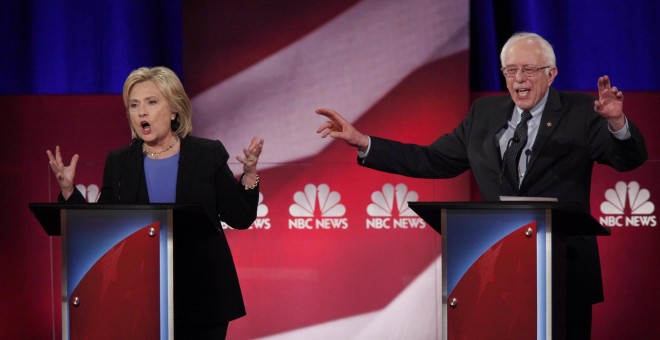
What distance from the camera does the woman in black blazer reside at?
2.74 m

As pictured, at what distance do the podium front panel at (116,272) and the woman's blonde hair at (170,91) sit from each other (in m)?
0.63

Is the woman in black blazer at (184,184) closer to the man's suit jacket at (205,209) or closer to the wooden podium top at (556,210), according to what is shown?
the man's suit jacket at (205,209)

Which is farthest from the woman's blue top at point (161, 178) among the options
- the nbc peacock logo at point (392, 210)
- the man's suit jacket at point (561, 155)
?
the nbc peacock logo at point (392, 210)

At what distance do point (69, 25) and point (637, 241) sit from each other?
11.0 ft

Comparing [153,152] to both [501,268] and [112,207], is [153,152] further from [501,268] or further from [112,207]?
[501,268]

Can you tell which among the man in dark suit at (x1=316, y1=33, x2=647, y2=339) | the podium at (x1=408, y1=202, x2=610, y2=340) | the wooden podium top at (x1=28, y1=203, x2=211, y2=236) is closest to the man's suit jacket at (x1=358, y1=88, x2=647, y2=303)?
the man in dark suit at (x1=316, y1=33, x2=647, y2=339)

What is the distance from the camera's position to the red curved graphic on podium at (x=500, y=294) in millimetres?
2363

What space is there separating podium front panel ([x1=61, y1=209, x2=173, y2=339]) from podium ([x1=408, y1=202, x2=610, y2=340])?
29.1 inches

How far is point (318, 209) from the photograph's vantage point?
4.37 m

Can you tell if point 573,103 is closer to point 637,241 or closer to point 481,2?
point 637,241

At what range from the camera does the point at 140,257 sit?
2.40 meters

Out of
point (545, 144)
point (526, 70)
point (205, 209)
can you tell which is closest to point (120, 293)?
point (205, 209)

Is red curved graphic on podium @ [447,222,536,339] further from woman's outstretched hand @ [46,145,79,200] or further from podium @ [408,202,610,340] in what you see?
woman's outstretched hand @ [46,145,79,200]

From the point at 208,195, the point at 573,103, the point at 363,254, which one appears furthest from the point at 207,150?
the point at 363,254
